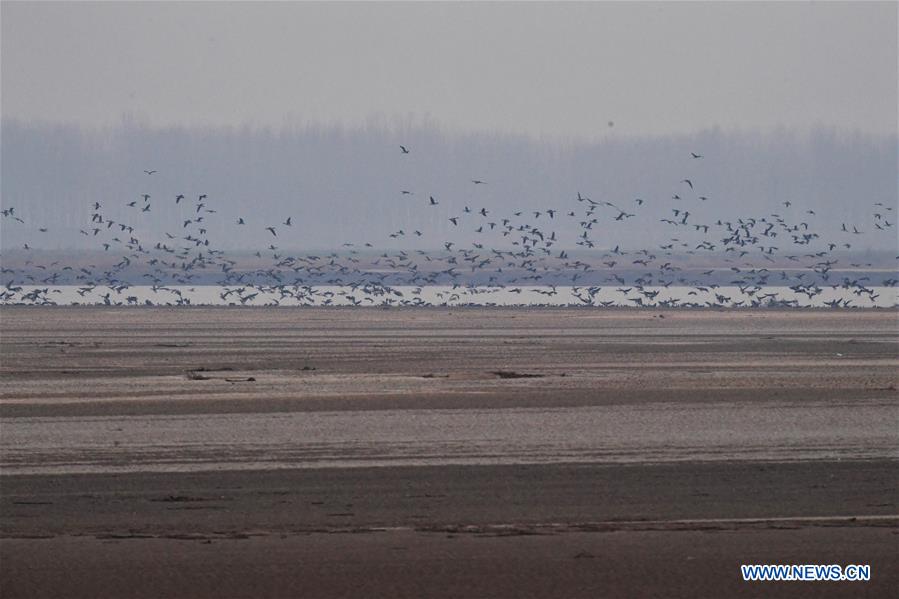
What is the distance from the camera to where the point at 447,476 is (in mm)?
16109

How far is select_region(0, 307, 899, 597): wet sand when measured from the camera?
11.6 meters

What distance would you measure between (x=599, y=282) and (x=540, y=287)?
5.79m

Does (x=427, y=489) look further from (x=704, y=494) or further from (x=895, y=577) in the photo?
(x=895, y=577)

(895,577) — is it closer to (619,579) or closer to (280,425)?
(619,579)

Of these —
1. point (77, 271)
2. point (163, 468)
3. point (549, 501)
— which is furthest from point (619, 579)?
point (77, 271)

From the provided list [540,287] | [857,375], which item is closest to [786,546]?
[857,375]

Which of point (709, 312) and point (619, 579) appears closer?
point (619, 579)

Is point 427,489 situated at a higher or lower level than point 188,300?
higher

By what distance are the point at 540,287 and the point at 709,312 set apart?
31.7 metres

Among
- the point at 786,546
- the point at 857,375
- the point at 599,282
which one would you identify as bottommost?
the point at 599,282

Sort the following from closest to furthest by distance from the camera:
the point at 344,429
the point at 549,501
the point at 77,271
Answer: the point at 549,501 < the point at 344,429 < the point at 77,271

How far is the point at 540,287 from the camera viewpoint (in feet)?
296

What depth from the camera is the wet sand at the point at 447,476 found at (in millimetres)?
11602

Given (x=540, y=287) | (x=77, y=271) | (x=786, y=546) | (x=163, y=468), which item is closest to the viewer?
(x=786, y=546)
